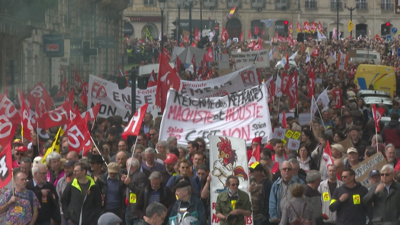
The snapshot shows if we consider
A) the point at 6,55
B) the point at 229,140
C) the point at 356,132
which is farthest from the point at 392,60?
the point at 229,140

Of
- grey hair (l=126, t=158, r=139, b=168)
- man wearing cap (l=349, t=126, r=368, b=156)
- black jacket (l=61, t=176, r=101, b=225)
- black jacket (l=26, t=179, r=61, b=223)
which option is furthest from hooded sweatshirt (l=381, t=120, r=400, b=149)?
black jacket (l=26, t=179, r=61, b=223)

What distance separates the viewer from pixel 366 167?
35.4 ft

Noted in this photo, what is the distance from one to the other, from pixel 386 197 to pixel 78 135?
14.8 feet

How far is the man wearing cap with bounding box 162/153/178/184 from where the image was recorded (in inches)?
422

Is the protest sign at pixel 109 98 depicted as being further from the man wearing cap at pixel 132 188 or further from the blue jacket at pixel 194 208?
the blue jacket at pixel 194 208

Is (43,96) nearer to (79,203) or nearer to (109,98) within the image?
(109,98)

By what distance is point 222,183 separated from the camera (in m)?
9.79

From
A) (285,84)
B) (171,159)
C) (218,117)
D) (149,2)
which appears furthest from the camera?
(149,2)

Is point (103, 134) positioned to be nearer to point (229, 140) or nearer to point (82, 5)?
point (229, 140)

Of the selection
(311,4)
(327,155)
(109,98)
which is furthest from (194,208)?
(311,4)

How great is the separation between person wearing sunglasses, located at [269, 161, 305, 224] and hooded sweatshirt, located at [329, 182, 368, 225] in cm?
52

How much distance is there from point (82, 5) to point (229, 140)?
101 ft

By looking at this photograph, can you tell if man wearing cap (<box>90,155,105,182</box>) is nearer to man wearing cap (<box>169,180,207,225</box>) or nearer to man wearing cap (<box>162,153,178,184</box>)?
man wearing cap (<box>162,153,178,184</box>)

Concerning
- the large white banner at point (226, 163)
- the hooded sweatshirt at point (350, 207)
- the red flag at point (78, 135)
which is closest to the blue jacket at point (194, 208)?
the large white banner at point (226, 163)
